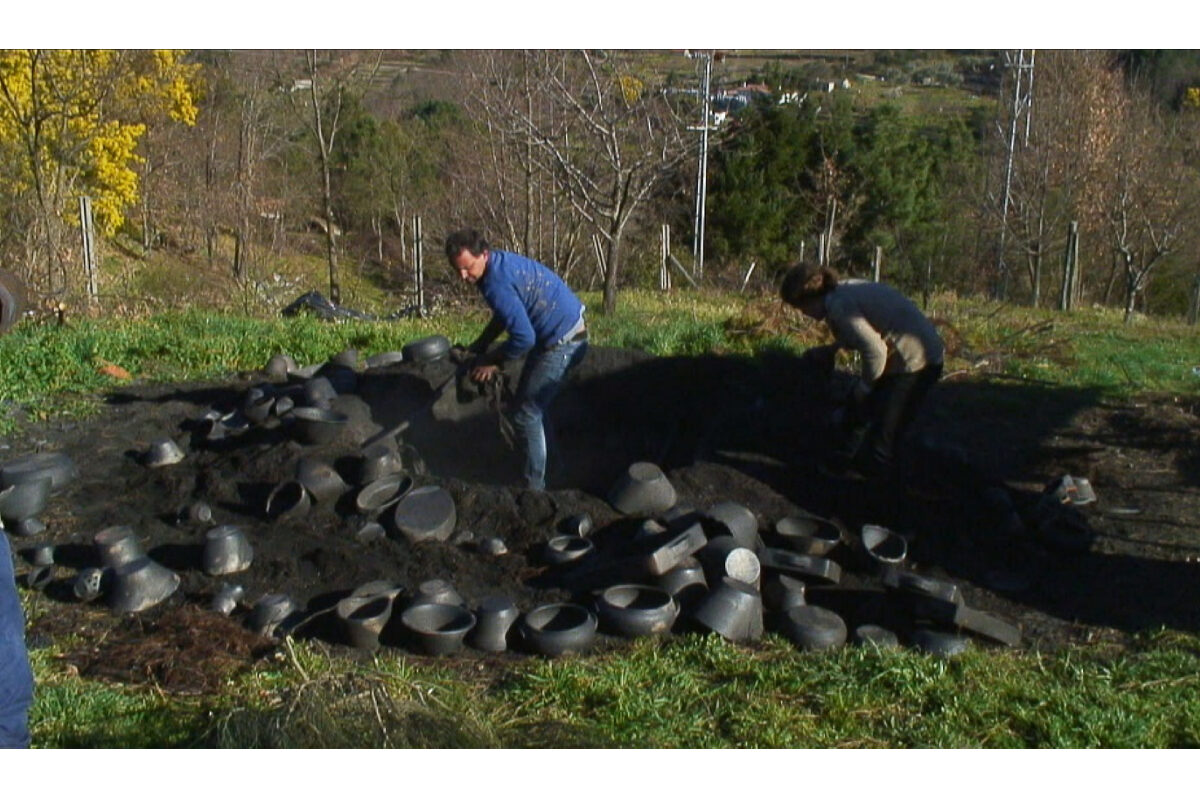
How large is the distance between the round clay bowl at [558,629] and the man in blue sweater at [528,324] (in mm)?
1872

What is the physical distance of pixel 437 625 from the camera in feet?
16.4

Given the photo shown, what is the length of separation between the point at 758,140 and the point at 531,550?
21.3m

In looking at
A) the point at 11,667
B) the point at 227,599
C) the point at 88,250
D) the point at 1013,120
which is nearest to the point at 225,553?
the point at 227,599

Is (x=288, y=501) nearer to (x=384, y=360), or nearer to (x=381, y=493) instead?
(x=381, y=493)

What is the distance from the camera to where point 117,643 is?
16.2 feet

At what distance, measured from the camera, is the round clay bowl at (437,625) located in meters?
4.84

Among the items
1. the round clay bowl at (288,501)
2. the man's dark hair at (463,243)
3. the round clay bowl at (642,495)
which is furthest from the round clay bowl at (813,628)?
the round clay bowl at (288,501)

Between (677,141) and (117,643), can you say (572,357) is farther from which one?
(677,141)

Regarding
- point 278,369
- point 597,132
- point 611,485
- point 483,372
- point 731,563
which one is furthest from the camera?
point 597,132

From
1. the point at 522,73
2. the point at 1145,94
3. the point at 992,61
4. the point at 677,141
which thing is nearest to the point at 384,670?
the point at 677,141

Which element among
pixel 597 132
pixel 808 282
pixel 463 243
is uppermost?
pixel 597 132

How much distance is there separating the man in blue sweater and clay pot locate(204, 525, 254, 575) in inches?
66.4

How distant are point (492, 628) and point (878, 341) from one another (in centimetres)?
274

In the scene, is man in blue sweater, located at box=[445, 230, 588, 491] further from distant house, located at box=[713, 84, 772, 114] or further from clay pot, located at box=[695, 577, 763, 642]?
distant house, located at box=[713, 84, 772, 114]
